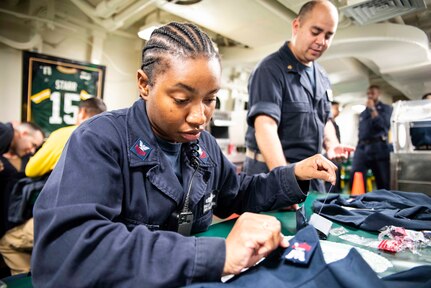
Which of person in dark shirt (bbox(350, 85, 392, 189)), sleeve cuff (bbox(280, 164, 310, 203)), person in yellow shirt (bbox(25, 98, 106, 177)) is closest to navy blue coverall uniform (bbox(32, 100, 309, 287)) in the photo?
sleeve cuff (bbox(280, 164, 310, 203))

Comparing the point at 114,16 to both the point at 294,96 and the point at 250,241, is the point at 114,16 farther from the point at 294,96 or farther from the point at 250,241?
the point at 250,241

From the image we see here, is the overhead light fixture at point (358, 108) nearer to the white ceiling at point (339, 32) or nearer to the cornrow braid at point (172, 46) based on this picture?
the white ceiling at point (339, 32)

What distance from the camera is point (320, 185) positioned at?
1.73m

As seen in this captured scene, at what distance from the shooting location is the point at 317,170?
3.37 feet

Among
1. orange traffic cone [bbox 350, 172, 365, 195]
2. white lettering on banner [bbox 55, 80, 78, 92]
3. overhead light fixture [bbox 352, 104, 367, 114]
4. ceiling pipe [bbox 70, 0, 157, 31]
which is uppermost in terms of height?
ceiling pipe [bbox 70, 0, 157, 31]

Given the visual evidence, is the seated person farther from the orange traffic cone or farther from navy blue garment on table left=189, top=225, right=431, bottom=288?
the orange traffic cone

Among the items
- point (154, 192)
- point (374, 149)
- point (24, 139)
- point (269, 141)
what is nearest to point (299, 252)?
point (154, 192)

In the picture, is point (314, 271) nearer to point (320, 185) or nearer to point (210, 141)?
point (210, 141)

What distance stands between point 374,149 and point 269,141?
326 centimetres

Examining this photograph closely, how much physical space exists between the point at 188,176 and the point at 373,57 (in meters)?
3.24

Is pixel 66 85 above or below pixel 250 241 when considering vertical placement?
Answer: above

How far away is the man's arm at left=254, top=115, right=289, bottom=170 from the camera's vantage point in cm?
146

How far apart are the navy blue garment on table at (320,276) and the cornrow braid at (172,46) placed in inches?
20.3

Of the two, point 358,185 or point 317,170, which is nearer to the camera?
point 317,170
